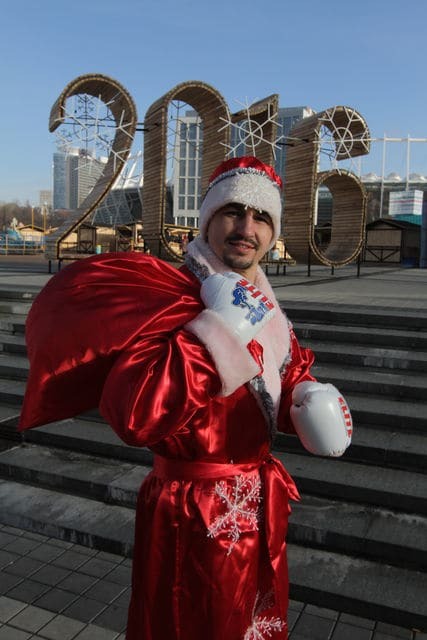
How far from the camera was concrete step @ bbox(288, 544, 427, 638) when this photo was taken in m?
2.88

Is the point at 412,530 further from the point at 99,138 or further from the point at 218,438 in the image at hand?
the point at 99,138

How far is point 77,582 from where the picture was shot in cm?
318

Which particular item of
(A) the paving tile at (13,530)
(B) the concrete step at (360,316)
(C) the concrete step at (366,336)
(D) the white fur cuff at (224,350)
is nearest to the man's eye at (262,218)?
(D) the white fur cuff at (224,350)

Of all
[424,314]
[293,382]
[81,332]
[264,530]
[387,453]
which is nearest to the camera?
[81,332]

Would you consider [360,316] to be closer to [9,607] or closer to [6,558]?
[6,558]

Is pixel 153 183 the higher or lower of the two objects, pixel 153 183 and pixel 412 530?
the higher

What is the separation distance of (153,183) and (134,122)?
1.25 meters

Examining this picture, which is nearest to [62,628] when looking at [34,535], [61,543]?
[61,543]

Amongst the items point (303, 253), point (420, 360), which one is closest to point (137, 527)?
point (420, 360)

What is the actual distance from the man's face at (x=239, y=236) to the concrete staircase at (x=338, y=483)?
6.98 feet

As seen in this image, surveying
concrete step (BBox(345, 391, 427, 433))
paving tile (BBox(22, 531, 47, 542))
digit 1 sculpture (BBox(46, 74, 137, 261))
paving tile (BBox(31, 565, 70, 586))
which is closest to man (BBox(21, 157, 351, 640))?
paving tile (BBox(31, 565, 70, 586))

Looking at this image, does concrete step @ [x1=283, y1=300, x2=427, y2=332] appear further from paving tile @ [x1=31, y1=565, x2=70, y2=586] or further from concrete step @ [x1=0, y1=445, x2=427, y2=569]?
paving tile @ [x1=31, y1=565, x2=70, y2=586]

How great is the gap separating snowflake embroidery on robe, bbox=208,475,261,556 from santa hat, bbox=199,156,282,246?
846 millimetres

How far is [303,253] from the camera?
1250cm
